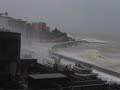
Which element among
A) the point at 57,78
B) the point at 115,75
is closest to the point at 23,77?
the point at 57,78

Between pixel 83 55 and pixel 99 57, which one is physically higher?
pixel 83 55

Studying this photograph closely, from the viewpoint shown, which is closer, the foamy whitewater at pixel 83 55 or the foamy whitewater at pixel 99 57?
the foamy whitewater at pixel 99 57

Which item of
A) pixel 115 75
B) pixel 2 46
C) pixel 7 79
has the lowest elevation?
pixel 115 75

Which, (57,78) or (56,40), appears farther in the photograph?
(56,40)

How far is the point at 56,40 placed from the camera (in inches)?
3937

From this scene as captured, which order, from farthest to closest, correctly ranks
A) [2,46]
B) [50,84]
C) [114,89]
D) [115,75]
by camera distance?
[115,75] → [114,89] → [2,46] → [50,84]

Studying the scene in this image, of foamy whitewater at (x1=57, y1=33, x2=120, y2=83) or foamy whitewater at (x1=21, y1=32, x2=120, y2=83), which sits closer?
foamy whitewater at (x1=57, y1=33, x2=120, y2=83)

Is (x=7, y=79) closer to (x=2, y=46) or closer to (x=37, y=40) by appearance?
(x=2, y=46)

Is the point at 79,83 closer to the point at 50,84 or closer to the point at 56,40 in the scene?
the point at 50,84

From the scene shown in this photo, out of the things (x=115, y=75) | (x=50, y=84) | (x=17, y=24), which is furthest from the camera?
(x=17, y=24)

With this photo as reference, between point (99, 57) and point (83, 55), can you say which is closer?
point (99, 57)

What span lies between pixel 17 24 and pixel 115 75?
6625 cm

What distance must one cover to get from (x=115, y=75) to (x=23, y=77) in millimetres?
21379

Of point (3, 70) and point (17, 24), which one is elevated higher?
point (17, 24)
